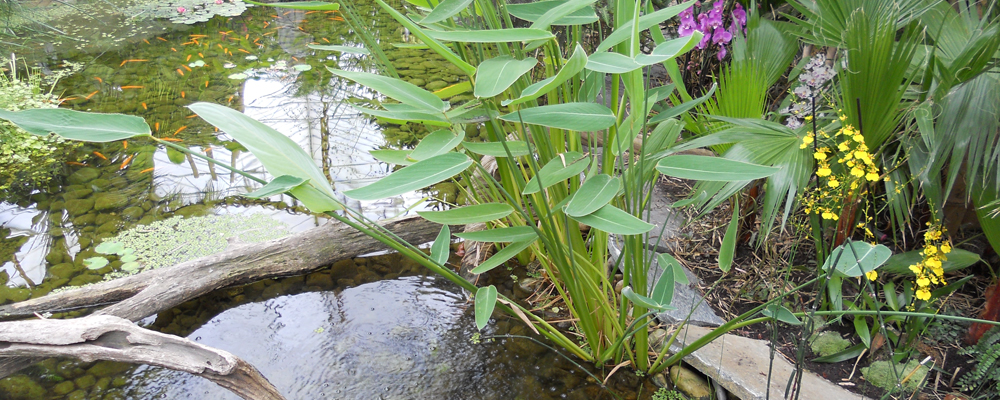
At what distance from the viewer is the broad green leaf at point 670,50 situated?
3.14 ft

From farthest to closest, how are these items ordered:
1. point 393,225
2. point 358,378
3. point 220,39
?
point 220,39
point 393,225
point 358,378

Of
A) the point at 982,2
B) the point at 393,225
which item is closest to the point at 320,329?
the point at 393,225

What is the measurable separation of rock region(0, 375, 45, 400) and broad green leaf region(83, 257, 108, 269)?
0.57 m

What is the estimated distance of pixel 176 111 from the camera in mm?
3656

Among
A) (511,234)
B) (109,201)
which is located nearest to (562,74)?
(511,234)

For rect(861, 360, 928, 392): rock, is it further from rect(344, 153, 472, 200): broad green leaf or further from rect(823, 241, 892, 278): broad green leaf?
rect(344, 153, 472, 200): broad green leaf

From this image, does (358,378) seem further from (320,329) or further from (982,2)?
(982,2)

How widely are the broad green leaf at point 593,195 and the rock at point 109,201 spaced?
2595 millimetres

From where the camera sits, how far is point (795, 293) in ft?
6.02

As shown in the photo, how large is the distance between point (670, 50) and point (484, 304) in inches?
28.1

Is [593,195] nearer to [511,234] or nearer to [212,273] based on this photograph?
[511,234]

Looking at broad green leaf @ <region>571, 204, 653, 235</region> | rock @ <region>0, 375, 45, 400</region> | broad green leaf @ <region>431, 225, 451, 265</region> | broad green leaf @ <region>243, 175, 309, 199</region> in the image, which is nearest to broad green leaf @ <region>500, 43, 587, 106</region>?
broad green leaf @ <region>571, 204, 653, 235</region>

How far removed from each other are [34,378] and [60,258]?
737 mm

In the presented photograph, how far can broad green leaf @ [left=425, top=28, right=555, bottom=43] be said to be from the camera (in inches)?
39.6
